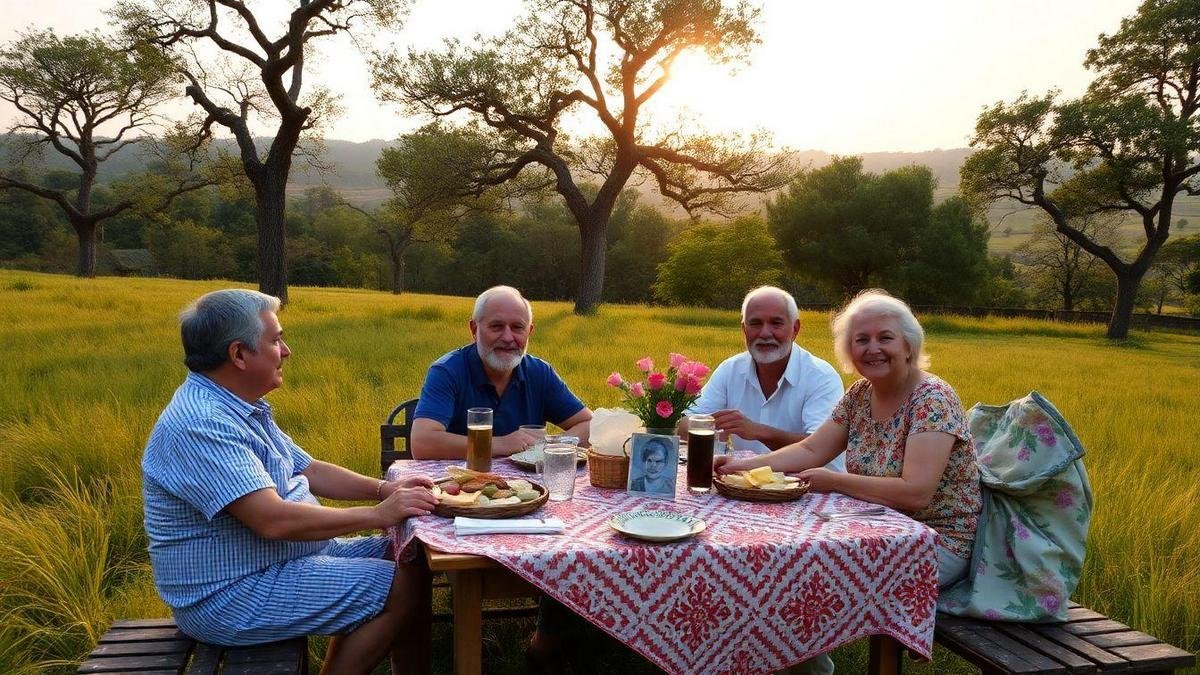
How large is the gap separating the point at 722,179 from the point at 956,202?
2673 cm

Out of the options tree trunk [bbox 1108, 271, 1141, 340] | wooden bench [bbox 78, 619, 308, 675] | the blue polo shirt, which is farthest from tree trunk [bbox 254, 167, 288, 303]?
tree trunk [bbox 1108, 271, 1141, 340]

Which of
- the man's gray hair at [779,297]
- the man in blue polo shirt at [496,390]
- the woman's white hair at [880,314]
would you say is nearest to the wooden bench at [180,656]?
the man in blue polo shirt at [496,390]

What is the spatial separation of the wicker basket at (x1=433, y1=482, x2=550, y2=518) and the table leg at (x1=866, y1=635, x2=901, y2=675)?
1091mm

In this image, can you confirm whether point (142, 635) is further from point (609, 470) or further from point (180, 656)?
point (609, 470)

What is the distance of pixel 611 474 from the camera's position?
8.33 feet

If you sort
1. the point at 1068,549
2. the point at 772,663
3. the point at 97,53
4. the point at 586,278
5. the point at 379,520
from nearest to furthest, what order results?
the point at 772,663 < the point at 379,520 < the point at 1068,549 < the point at 586,278 < the point at 97,53

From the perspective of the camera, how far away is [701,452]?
8.09ft

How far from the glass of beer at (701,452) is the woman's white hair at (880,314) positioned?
0.59 metres

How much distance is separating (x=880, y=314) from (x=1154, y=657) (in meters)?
1.28

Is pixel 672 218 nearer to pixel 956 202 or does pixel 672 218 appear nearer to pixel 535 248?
pixel 535 248

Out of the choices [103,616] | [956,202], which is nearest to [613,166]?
[103,616]

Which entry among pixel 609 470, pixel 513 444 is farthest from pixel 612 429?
pixel 513 444

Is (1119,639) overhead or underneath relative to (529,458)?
underneath

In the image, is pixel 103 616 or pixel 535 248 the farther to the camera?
pixel 535 248
